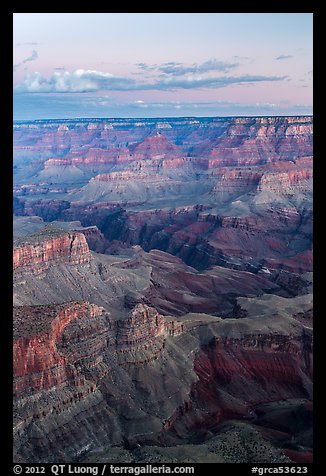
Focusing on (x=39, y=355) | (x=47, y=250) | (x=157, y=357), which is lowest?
(x=157, y=357)

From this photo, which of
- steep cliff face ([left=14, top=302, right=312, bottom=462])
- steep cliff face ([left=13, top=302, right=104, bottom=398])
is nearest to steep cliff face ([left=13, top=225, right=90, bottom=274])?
steep cliff face ([left=14, top=302, right=312, bottom=462])

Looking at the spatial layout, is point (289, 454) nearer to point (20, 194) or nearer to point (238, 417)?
point (238, 417)

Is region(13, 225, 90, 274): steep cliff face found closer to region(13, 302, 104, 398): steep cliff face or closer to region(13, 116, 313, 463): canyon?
region(13, 116, 313, 463): canyon

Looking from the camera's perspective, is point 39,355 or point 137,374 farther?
point 137,374

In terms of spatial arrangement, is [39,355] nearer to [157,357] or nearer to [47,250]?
[157,357]

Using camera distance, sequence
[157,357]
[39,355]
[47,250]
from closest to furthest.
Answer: [39,355], [157,357], [47,250]

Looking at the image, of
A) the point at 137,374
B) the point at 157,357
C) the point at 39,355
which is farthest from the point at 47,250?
the point at 39,355

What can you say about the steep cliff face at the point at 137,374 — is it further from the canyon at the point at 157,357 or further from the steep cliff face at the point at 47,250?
the steep cliff face at the point at 47,250
